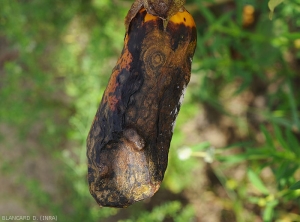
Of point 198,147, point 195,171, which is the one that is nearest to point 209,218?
point 195,171

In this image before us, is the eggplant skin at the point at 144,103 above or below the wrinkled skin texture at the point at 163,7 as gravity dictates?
below

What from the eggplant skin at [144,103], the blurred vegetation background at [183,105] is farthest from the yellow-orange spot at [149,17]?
the blurred vegetation background at [183,105]

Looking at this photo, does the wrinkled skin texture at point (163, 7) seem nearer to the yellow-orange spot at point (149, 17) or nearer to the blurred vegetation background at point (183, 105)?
the yellow-orange spot at point (149, 17)

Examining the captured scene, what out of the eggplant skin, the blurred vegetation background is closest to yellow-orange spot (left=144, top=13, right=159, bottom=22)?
the eggplant skin

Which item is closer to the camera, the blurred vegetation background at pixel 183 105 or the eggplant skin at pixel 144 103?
the eggplant skin at pixel 144 103

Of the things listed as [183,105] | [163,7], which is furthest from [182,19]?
[183,105]

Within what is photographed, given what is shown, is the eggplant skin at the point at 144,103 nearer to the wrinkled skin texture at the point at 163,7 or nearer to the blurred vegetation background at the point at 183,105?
the wrinkled skin texture at the point at 163,7

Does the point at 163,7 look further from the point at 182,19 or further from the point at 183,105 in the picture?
the point at 183,105

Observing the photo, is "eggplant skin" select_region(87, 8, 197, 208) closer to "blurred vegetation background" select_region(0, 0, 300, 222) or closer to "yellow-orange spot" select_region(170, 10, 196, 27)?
"yellow-orange spot" select_region(170, 10, 196, 27)
